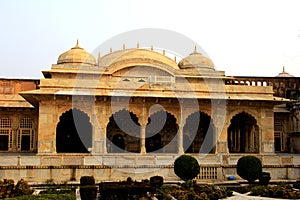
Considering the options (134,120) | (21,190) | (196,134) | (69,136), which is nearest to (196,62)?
(196,134)

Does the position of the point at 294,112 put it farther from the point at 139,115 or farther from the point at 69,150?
the point at 69,150

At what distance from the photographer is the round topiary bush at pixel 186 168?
53.9ft

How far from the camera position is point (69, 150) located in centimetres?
2475

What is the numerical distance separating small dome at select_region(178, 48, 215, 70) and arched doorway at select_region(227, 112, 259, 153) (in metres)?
3.84

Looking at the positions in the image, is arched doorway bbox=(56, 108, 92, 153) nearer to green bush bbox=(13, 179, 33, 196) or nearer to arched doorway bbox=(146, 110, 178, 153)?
arched doorway bbox=(146, 110, 178, 153)

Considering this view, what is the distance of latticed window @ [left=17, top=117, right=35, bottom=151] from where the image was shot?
1014 inches

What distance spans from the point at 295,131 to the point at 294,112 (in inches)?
52.5

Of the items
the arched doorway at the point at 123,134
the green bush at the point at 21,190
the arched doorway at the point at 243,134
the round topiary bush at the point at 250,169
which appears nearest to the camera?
the green bush at the point at 21,190

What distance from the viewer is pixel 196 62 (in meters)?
26.0

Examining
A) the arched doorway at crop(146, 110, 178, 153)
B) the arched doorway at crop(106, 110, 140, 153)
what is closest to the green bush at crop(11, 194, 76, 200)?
the arched doorway at crop(106, 110, 140, 153)

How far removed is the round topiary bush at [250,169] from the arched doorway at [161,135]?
7.08 meters

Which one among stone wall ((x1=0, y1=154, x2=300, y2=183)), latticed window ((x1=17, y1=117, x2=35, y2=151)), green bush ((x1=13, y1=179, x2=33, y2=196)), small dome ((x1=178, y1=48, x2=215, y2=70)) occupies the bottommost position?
green bush ((x1=13, y1=179, x2=33, y2=196))

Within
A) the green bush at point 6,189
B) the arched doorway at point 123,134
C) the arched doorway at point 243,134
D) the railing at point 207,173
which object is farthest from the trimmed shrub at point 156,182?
the arched doorway at point 243,134

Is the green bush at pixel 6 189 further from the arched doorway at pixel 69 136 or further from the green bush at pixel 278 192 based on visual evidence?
the arched doorway at pixel 69 136
